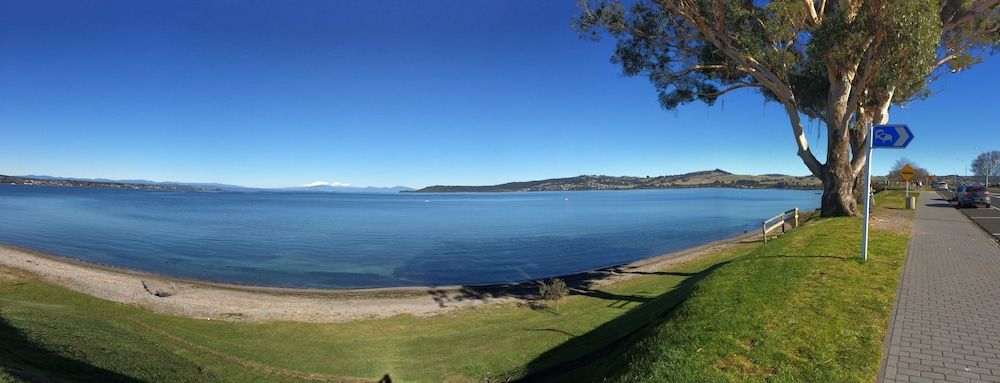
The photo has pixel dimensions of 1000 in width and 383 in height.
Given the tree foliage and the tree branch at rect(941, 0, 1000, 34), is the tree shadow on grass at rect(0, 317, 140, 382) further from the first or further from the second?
the tree foliage

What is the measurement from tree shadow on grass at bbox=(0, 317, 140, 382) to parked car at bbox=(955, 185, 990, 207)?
153ft

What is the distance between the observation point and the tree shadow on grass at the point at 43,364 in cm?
607

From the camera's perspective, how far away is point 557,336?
12492 mm

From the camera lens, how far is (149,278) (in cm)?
2102

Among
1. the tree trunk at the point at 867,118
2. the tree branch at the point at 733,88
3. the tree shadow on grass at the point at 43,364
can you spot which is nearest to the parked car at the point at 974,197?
the tree trunk at the point at 867,118

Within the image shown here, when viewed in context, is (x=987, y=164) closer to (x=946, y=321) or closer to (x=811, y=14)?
(x=811, y=14)

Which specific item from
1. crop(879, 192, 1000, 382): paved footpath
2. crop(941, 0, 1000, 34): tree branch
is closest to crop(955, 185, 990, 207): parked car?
crop(941, 0, 1000, 34): tree branch

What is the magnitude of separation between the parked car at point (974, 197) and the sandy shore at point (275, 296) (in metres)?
27.3

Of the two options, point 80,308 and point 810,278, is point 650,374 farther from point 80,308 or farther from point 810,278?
point 80,308

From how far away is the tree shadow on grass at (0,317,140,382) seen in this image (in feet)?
19.9

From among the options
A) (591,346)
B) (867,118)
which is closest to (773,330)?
(591,346)

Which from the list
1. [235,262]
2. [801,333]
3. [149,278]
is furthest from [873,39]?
[235,262]

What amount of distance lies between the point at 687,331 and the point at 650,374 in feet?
5.50

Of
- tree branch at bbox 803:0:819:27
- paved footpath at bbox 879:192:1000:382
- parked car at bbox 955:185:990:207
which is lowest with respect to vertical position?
paved footpath at bbox 879:192:1000:382
